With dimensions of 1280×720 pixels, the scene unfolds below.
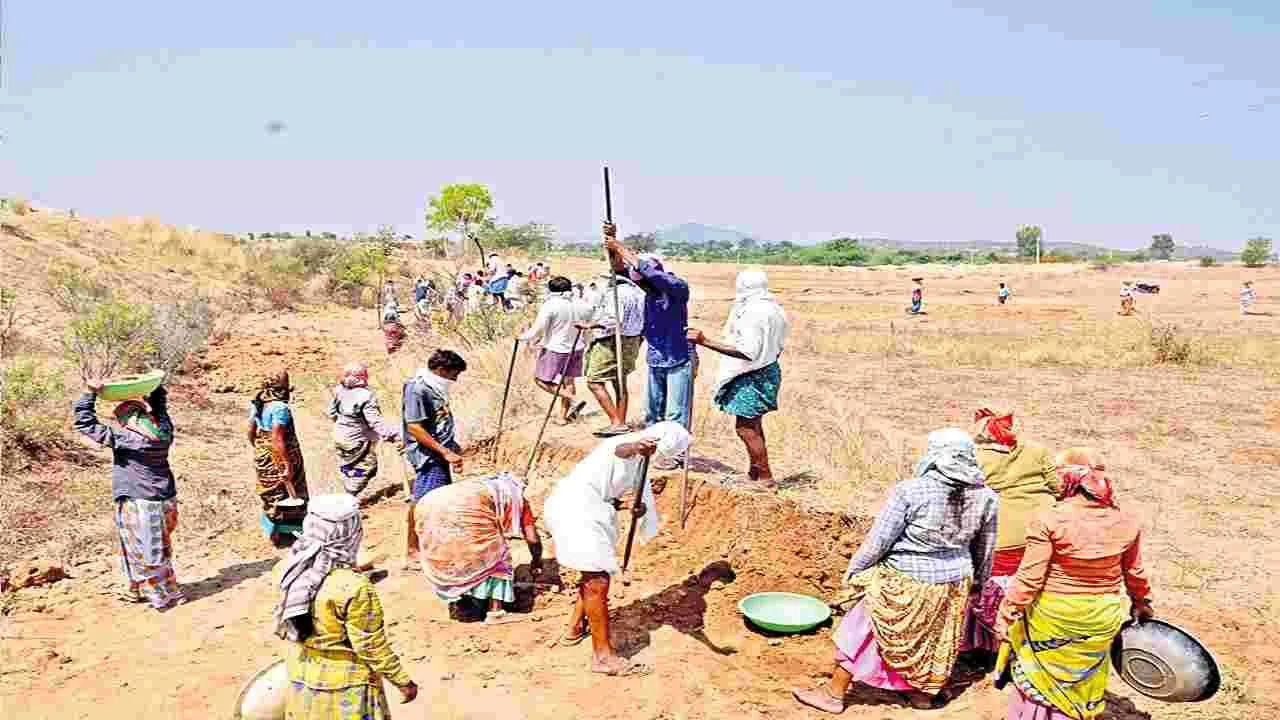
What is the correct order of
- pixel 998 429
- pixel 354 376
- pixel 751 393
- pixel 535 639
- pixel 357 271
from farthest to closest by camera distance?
pixel 357 271 < pixel 354 376 < pixel 751 393 < pixel 535 639 < pixel 998 429

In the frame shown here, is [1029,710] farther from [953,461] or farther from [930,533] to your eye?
[953,461]

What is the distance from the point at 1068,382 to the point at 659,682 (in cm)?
1160

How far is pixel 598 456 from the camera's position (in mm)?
4422

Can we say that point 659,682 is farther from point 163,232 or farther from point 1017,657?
point 163,232

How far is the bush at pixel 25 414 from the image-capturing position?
8.02 m

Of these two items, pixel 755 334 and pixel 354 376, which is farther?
pixel 354 376

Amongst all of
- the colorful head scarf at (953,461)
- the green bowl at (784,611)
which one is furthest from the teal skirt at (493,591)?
the colorful head scarf at (953,461)

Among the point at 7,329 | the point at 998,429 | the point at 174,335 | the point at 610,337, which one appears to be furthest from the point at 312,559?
the point at 174,335

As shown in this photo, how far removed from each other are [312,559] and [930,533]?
100 inches

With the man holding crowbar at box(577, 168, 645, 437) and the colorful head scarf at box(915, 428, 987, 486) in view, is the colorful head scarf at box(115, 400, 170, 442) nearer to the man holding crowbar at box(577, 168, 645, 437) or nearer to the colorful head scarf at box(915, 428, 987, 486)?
the man holding crowbar at box(577, 168, 645, 437)

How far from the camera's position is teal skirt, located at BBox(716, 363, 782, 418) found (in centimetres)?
616

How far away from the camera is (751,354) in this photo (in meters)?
6.04

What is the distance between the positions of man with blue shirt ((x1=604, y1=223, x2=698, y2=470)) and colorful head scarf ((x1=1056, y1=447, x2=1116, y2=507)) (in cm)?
316

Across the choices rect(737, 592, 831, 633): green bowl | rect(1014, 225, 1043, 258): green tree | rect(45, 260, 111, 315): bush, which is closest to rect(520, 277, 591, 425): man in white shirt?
rect(737, 592, 831, 633): green bowl
